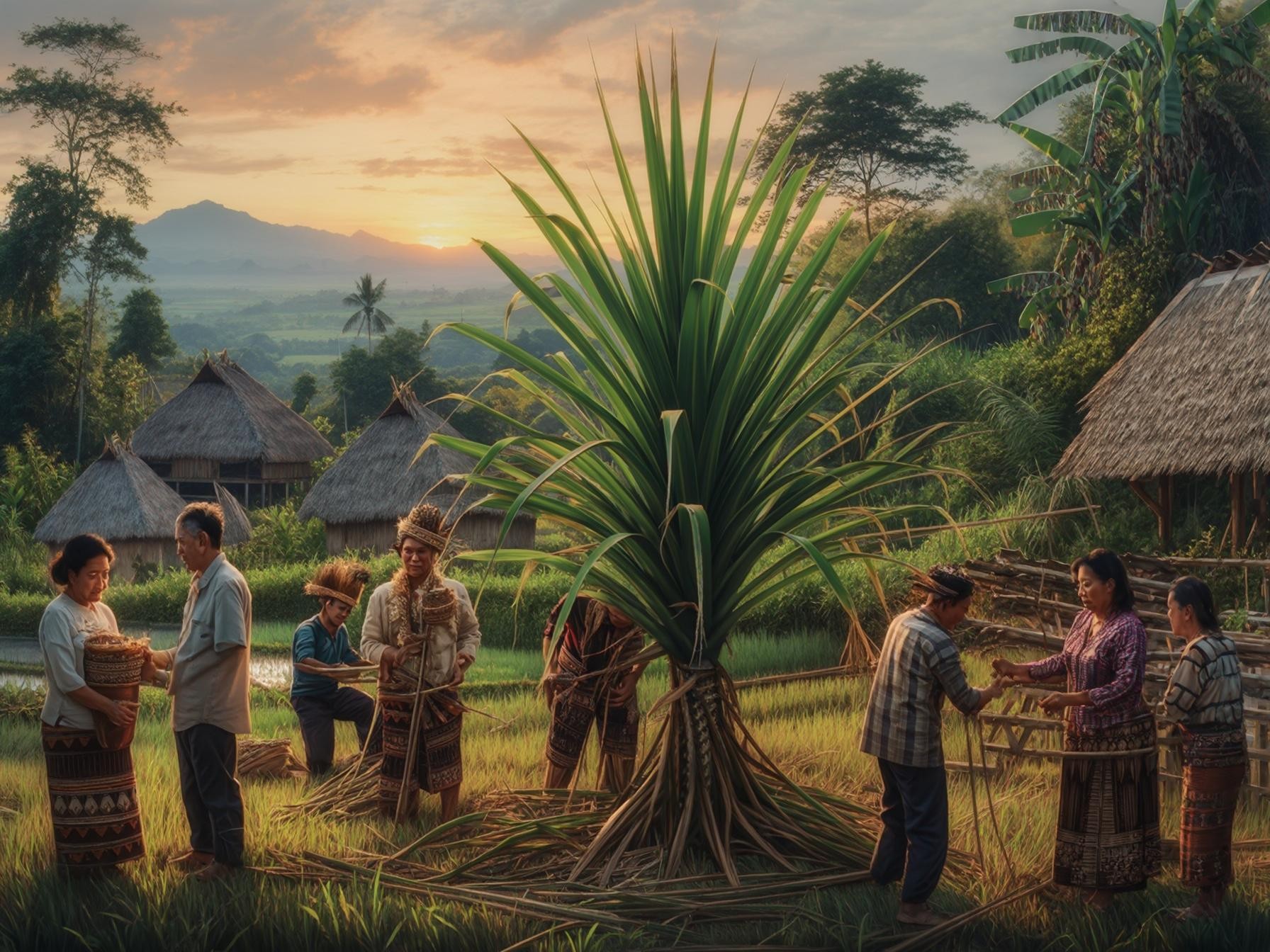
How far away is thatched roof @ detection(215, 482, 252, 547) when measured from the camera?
27.3 meters

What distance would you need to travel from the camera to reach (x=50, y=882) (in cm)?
502

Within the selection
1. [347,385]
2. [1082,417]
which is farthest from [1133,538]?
[347,385]

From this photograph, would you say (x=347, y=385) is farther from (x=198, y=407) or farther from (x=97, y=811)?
(x=97, y=811)

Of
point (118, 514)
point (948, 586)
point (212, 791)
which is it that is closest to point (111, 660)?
point (212, 791)

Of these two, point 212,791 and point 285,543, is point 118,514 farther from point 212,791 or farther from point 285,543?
point 212,791

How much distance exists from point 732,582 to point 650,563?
1.06 feet

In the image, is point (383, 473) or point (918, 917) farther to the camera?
point (383, 473)

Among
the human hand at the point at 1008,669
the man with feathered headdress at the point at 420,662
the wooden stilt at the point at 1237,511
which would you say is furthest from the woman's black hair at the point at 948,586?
the wooden stilt at the point at 1237,511

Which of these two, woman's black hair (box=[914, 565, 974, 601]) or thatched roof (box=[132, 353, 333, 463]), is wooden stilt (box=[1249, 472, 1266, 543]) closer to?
woman's black hair (box=[914, 565, 974, 601])

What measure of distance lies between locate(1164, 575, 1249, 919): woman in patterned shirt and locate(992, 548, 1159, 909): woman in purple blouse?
131 millimetres

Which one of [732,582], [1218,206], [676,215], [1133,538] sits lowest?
[1133,538]

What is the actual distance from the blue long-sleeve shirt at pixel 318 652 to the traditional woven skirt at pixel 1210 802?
4095 mm

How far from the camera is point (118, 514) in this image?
24.4 metres

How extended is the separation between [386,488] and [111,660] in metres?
20.0
